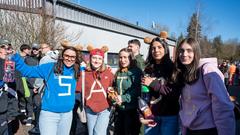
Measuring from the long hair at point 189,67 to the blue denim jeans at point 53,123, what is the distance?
1.81 metres

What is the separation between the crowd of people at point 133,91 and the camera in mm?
2904

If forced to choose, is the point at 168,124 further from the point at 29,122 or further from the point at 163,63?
the point at 29,122

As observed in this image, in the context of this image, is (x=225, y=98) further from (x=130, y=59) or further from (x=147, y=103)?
(x=130, y=59)

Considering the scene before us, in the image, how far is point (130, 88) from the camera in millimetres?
4754

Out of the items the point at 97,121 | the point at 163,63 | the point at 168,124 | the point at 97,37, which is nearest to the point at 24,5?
the point at 97,37

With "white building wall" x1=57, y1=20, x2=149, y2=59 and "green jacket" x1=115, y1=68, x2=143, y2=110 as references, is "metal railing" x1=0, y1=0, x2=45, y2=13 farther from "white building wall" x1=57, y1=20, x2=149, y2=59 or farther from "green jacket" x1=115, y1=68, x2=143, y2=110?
"green jacket" x1=115, y1=68, x2=143, y2=110

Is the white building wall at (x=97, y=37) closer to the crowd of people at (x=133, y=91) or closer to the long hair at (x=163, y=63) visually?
the crowd of people at (x=133, y=91)

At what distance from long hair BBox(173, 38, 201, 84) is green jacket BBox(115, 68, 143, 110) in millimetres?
1395

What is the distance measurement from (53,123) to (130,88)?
1.31 m

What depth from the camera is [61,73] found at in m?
4.35

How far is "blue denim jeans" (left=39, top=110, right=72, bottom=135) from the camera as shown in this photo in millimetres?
4156

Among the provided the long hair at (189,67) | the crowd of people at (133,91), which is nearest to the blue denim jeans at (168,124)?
the crowd of people at (133,91)

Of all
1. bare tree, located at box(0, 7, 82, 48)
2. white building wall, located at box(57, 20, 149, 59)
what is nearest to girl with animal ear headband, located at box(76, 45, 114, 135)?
bare tree, located at box(0, 7, 82, 48)

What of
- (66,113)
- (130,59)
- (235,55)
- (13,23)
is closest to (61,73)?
(66,113)
